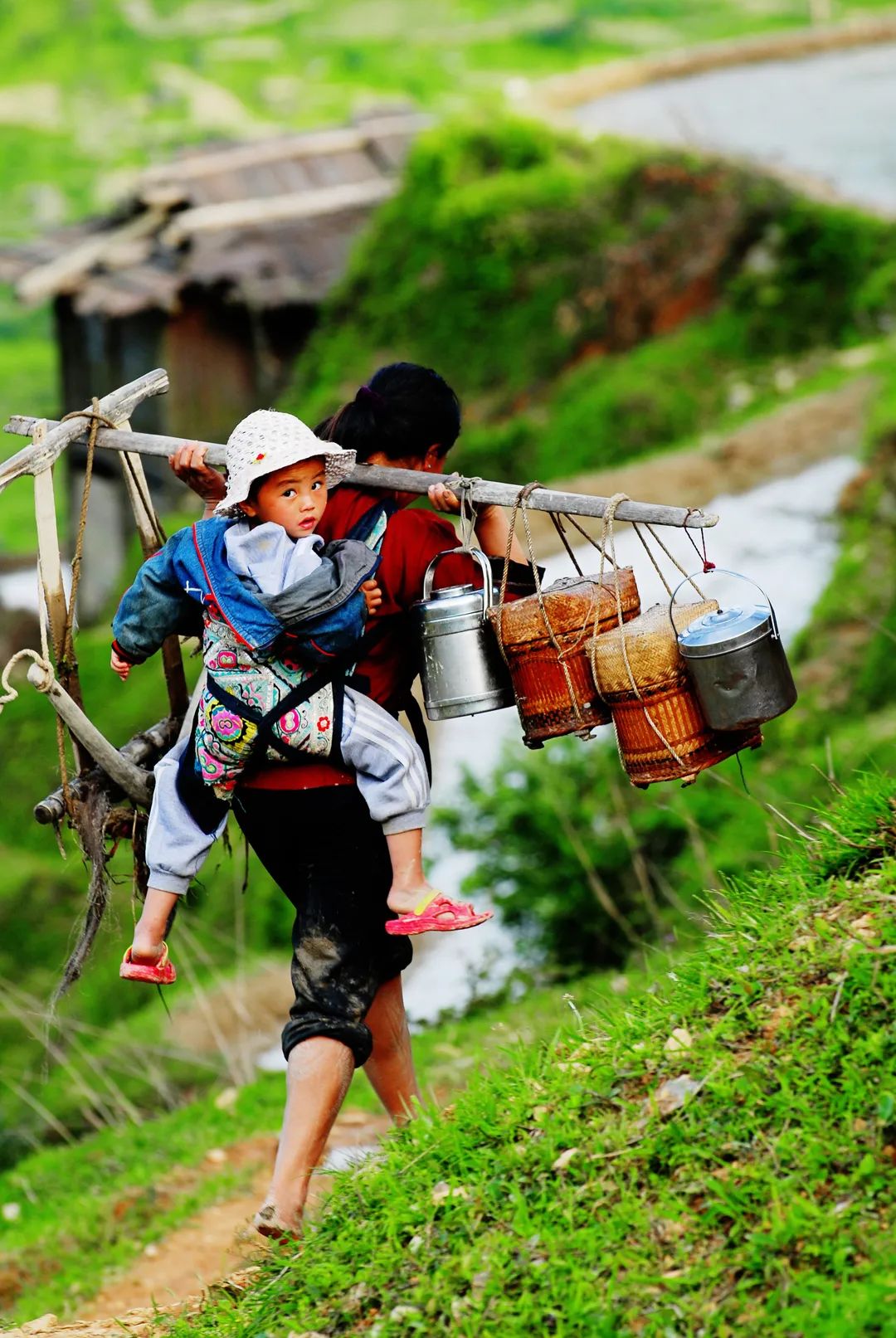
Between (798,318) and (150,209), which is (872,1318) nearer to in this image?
(798,318)

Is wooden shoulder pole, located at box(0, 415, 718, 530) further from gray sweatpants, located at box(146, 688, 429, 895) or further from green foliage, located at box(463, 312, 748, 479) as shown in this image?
Answer: green foliage, located at box(463, 312, 748, 479)

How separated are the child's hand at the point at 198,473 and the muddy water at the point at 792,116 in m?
14.4

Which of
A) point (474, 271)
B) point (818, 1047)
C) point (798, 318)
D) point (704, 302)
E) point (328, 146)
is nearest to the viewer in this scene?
point (818, 1047)

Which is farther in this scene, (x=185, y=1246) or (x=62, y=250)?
(x=62, y=250)

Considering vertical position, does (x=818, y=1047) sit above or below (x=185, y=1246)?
above

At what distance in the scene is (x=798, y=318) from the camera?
17.5 metres

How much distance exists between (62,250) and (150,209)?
1.33 m

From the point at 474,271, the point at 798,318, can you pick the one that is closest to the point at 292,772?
the point at 798,318

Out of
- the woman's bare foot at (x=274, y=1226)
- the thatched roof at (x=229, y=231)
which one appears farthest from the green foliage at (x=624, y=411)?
the woman's bare foot at (x=274, y=1226)

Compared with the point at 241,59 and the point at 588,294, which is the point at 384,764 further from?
the point at 241,59

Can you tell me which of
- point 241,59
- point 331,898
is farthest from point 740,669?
point 241,59

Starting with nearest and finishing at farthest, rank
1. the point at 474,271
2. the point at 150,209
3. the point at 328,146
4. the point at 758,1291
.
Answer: the point at 758,1291, the point at 474,271, the point at 150,209, the point at 328,146

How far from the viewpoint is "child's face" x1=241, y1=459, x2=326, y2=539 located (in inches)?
150

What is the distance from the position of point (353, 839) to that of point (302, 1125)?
2.20ft
